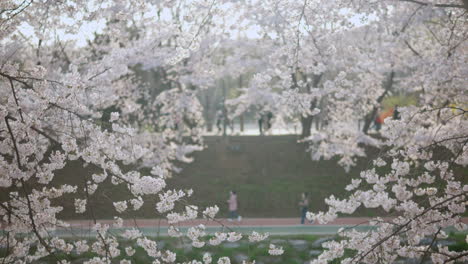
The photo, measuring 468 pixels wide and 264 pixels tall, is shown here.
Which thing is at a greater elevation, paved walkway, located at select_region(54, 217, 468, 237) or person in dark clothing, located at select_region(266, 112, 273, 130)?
person in dark clothing, located at select_region(266, 112, 273, 130)

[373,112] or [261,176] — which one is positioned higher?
[373,112]

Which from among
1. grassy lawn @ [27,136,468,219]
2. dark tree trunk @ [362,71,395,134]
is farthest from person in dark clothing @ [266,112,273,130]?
dark tree trunk @ [362,71,395,134]

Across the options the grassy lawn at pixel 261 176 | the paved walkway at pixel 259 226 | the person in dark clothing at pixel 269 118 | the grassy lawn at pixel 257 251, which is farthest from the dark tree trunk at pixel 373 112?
the grassy lawn at pixel 257 251

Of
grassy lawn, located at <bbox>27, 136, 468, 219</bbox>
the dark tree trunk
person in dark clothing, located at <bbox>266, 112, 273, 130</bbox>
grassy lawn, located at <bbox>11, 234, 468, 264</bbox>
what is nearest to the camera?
grassy lawn, located at <bbox>11, 234, 468, 264</bbox>

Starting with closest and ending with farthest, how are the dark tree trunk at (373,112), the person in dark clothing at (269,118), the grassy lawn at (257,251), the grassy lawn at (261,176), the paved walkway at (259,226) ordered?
the grassy lawn at (257,251), the paved walkway at (259,226), the grassy lawn at (261,176), the dark tree trunk at (373,112), the person in dark clothing at (269,118)

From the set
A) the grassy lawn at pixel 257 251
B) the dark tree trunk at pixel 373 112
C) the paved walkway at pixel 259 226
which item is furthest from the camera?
the dark tree trunk at pixel 373 112

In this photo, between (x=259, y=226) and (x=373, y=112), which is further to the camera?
(x=373, y=112)

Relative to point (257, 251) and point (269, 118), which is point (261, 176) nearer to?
point (269, 118)

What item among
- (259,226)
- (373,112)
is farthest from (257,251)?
(373,112)

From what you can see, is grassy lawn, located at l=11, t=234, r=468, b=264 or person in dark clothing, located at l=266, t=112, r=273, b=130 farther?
person in dark clothing, located at l=266, t=112, r=273, b=130

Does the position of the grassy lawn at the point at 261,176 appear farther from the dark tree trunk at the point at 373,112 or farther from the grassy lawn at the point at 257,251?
the grassy lawn at the point at 257,251

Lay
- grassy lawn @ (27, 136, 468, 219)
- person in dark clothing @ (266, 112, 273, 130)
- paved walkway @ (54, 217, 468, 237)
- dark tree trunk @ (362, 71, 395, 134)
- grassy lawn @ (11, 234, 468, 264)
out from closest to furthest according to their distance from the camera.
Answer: grassy lawn @ (11, 234, 468, 264), paved walkway @ (54, 217, 468, 237), grassy lawn @ (27, 136, 468, 219), dark tree trunk @ (362, 71, 395, 134), person in dark clothing @ (266, 112, 273, 130)

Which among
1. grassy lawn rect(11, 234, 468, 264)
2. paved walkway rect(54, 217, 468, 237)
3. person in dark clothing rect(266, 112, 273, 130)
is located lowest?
paved walkway rect(54, 217, 468, 237)

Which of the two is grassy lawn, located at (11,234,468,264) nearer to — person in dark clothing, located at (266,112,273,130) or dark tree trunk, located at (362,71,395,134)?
dark tree trunk, located at (362,71,395,134)
